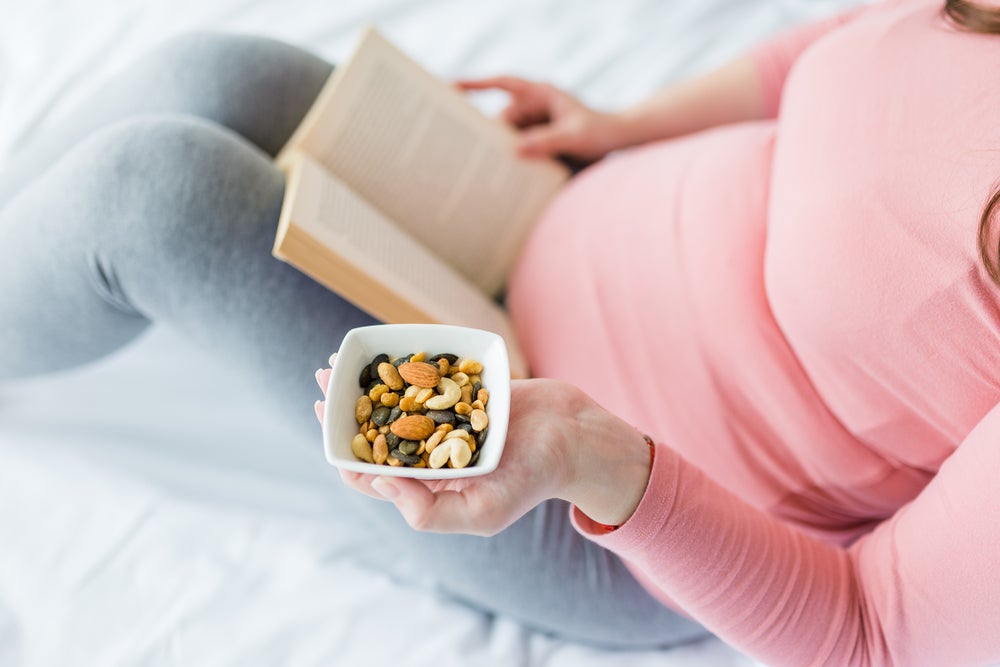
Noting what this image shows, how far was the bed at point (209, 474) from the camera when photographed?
755 millimetres

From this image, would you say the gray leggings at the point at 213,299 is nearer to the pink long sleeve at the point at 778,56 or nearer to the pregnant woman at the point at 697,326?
the pregnant woman at the point at 697,326

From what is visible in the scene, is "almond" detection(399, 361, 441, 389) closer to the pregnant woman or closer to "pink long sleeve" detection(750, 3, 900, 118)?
the pregnant woman

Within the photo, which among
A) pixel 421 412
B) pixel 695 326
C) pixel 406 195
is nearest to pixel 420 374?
pixel 421 412

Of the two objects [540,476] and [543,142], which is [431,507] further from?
[543,142]

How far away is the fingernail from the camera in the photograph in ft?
1.37

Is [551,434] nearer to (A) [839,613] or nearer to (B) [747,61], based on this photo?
(A) [839,613]

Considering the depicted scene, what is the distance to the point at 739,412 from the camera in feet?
2.15

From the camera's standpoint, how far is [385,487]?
420mm

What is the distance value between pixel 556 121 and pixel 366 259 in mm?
366

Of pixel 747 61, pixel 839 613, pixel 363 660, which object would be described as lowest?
pixel 363 660

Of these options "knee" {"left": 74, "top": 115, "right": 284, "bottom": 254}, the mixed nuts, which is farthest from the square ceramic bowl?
"knee" {"left": 74, "top": 115, "right": 284, "bottom": 254}

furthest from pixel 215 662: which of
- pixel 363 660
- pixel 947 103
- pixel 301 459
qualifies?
pixel 947 103

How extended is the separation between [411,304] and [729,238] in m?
0.26

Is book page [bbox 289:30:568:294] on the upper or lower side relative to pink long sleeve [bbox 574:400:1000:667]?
upper
